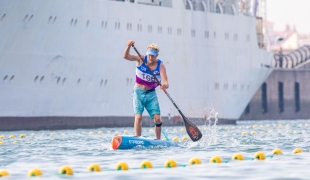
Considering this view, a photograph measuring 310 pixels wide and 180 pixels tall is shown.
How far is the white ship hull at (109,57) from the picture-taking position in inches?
1724

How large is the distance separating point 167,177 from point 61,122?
101 ft

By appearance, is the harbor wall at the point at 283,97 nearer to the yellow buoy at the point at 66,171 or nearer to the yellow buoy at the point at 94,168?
the yellow buoy at the point at 94,168

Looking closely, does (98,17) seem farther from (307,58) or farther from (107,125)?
(307,58)

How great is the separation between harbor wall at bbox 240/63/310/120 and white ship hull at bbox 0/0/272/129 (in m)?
17.8

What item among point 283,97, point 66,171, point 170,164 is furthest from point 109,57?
point 283,97

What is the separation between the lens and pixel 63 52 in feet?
151

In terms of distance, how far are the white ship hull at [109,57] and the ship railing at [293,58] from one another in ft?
100

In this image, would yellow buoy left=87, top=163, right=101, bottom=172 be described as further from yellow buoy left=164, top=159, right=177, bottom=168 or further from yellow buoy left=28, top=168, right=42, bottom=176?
yellow buoy left=164, top=159, right=177, bottom=168

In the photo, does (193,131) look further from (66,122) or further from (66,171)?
(66,122)

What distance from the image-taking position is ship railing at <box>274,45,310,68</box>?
311ft

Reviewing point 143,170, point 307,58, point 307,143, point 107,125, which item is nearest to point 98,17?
point 107,125

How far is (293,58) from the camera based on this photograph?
95438 mm

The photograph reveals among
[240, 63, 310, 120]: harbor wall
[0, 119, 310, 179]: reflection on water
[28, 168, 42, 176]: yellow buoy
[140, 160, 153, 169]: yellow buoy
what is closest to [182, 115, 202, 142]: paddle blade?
[0, 119, 310, 179]: reflection on water

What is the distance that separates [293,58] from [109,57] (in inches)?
1889
